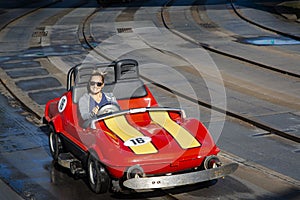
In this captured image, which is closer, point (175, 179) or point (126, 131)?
point (175, 179)

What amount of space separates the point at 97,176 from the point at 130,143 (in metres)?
0.61

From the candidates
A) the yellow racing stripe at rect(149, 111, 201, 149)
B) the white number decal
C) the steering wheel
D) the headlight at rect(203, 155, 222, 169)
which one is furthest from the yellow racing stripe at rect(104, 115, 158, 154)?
the white number decal

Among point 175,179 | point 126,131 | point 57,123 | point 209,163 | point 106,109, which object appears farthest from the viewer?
point 57,123

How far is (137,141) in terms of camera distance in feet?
27.8

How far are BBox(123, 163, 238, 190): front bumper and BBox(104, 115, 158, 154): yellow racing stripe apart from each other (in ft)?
1.55

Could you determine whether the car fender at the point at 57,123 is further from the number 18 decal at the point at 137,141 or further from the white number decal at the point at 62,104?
the number 18 decal at the point at 137,141

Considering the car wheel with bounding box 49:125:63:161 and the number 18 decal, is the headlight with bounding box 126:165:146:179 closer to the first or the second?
the number 18 decal

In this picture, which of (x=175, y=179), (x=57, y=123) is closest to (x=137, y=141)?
(x=175, y=179)

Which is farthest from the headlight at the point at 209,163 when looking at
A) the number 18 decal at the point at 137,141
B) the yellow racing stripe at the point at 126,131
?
the number 18 decal at the point at 137,141

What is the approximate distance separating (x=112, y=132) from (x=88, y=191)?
86 centimetres

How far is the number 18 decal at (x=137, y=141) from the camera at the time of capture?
841 cm

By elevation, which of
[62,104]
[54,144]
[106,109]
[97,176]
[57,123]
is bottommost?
[54,144]

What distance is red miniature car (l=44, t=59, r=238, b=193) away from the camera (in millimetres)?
8133

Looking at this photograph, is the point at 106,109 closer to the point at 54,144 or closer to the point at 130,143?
the point at 130,143
